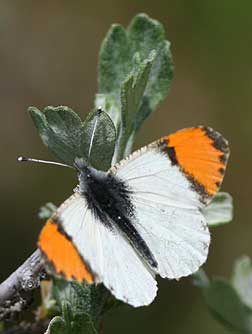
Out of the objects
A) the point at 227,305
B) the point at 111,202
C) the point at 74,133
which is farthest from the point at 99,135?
the point at 227,305

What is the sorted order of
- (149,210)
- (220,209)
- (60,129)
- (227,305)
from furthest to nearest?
(227,305)
(220,209)
(149,210)
(60,129)

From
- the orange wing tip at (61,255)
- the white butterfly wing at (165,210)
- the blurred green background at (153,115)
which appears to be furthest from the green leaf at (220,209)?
the blurred green background at (153,115)

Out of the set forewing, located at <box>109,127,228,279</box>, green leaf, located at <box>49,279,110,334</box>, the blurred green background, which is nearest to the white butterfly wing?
forewing, located at <box>109,127,228,279</box>

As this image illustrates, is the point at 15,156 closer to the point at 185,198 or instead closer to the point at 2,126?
the point at 2,126

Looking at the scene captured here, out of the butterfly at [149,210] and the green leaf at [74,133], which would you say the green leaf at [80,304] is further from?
the green leaf at [74,133]

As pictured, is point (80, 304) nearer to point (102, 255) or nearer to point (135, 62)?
point (102, 255)

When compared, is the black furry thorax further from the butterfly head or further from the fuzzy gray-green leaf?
the fuzzy gray-green leaf
